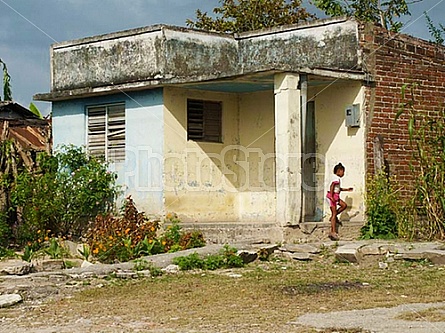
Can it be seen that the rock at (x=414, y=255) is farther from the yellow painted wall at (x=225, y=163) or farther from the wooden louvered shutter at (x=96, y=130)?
the wooden louvered shutter at (x=96, y=130)

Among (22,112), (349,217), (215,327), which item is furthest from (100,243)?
(22,112)

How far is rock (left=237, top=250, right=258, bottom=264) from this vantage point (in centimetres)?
1249

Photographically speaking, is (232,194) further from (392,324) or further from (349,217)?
(392,324)

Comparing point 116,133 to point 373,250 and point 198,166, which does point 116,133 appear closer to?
point 198,166

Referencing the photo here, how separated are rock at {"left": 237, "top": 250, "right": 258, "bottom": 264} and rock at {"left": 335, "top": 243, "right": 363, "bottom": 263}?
128cm

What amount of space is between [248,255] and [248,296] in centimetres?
319

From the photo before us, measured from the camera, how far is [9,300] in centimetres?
921

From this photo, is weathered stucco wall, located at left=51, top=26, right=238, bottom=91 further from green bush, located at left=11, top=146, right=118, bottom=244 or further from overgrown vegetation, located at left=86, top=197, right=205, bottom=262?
overgrown vegetation, located at left=86, top=197, right=205, bottom=262

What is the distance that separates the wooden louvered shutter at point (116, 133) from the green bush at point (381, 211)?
17.1 ft

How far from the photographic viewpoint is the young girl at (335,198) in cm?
1429

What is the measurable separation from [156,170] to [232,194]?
6.35 feet

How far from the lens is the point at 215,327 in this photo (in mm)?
7562

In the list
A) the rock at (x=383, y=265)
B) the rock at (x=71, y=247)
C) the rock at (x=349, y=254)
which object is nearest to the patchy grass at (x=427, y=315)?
the rock at (x=383, y=265)

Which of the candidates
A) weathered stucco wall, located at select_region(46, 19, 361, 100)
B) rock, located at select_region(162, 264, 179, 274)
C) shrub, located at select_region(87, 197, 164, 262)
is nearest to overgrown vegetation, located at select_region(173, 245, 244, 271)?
rock, located at select_region(162, 264, 179, 274)
